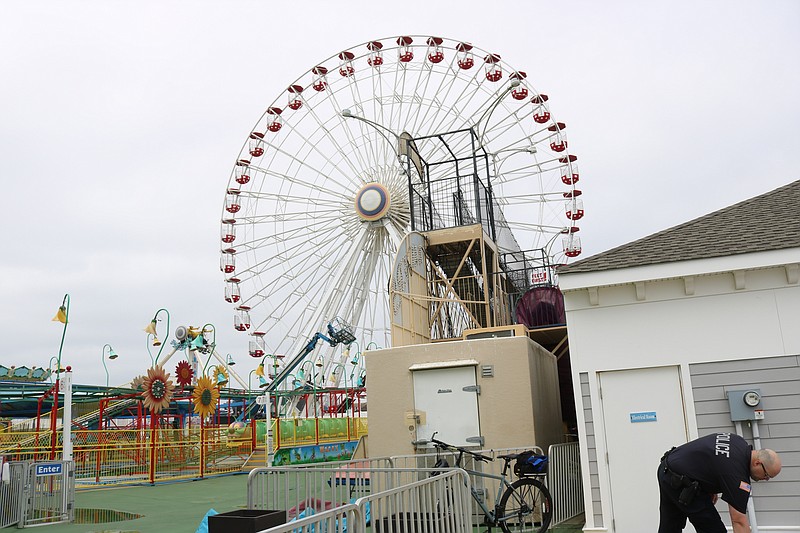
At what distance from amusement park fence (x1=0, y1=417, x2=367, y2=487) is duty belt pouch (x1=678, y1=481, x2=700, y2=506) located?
13.0 metres

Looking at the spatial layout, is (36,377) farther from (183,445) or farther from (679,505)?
(679,505)

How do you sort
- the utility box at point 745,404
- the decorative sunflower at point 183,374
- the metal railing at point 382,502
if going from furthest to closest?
the decorative sunflower at point 183,374
the utility box at point 745,404
the metal railing at point 382,502

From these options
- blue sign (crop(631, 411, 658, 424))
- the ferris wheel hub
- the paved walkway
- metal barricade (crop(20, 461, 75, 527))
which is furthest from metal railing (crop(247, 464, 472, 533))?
the ferris wheel hub

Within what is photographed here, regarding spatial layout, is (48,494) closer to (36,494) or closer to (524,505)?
(36,494)

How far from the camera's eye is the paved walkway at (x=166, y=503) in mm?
9594

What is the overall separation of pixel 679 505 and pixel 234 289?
2219 cm

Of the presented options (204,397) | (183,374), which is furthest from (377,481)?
(183,374)

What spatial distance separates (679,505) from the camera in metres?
4.66

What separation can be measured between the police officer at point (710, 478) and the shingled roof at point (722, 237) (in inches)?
132

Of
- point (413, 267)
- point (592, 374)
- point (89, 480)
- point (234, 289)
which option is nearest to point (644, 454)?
point (592, 374)

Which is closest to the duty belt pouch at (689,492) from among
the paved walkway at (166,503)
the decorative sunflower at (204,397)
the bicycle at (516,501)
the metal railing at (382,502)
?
the metal railing at (382,502)

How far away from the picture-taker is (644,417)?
7.50m

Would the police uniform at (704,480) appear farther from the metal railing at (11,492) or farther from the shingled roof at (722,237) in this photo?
the metal railing at (11,492)

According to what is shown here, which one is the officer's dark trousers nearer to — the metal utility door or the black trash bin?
the black trash bin
